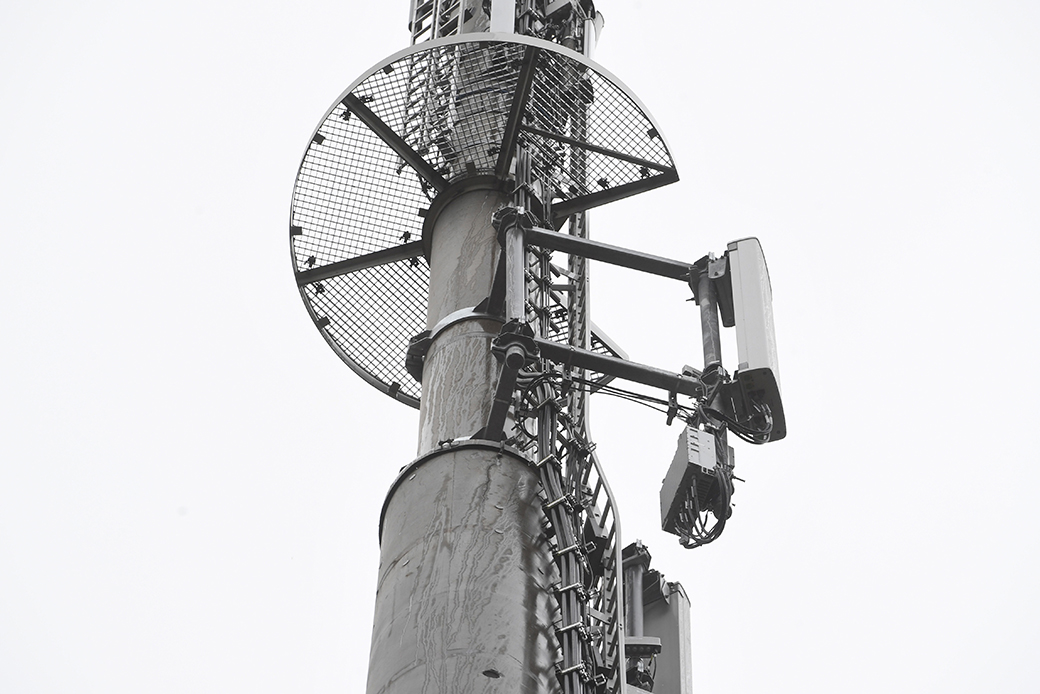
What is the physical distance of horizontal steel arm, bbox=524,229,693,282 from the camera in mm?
13797

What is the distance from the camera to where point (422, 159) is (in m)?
15.8

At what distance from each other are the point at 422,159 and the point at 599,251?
117 inches

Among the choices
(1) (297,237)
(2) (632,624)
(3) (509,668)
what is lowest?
(3) (509,668)

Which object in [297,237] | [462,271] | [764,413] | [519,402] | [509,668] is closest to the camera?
[509,668]

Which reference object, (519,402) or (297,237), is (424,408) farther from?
(297,237)

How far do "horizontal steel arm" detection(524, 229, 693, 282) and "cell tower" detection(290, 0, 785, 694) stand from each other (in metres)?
0.02

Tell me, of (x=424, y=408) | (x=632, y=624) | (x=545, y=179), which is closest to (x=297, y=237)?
(x=545, y=179)

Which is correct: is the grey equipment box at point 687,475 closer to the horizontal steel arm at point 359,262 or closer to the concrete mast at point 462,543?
the concrete mast at point 462,543

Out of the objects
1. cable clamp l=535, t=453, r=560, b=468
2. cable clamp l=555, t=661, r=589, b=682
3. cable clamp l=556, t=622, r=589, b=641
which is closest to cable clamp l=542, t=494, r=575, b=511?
cable clamp l=535, t=453, r=560, b=468

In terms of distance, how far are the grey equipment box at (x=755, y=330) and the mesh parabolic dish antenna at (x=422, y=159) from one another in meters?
3.06

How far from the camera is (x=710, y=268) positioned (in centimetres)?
1312

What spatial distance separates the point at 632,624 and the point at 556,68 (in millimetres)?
6237

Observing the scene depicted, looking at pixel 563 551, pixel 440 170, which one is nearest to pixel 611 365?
pixel 563 551

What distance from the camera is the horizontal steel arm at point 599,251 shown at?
45.3 ft
